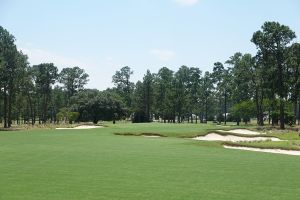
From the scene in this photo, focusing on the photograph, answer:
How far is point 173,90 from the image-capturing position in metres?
123

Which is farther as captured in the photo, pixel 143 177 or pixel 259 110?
pixel 259 110

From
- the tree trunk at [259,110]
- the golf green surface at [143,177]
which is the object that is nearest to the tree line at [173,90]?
the tree trunk at [259,110]

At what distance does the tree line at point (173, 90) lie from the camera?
66.3 meters

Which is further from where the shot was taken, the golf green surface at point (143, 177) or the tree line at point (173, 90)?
the tree line at point (173, 90)

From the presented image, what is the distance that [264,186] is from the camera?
1363cm

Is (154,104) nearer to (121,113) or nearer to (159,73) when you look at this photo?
(159,73)

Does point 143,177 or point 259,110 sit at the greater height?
point 259,110

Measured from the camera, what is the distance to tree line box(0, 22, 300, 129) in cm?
6631

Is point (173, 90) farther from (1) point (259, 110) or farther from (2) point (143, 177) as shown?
(2) point (143, 177)

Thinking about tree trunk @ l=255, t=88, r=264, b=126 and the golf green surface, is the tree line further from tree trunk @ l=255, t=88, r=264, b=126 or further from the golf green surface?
the golf green surface

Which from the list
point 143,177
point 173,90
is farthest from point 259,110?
point 143,177

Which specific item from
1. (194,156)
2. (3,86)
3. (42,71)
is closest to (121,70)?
(42,71)

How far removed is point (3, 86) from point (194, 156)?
183ft

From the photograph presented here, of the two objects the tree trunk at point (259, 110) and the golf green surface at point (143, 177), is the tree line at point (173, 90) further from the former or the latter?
the golf green surface at point (143, 177)
